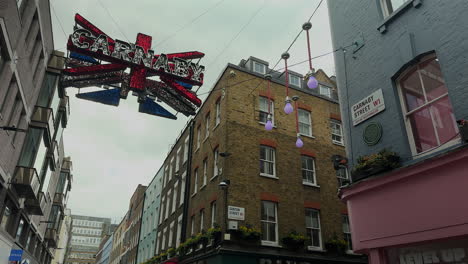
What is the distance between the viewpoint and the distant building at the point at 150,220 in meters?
30.8

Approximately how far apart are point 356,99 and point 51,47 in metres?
16.6

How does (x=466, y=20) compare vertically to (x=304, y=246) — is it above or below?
above

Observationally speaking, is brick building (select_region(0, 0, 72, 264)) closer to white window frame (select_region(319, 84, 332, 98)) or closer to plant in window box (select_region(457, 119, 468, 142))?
plant in window box (select_region(457, 119, 468, 142))

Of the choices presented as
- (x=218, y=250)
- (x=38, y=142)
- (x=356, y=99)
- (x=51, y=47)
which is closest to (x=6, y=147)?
(x=38, y=142)

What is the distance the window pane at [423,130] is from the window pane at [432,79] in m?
0.36

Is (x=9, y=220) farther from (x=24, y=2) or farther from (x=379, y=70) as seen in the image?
(x=379, y=70)

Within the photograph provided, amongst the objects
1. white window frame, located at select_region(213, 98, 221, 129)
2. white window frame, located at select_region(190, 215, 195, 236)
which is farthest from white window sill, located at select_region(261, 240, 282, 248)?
white window frame, located at select_region(213, 98, 221, 129)

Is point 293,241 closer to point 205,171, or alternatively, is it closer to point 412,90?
point 205,171

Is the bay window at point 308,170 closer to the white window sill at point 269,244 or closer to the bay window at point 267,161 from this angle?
the bay window at point 267,161

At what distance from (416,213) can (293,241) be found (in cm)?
1043

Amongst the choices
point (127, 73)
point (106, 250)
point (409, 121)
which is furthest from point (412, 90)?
point (106, 250)

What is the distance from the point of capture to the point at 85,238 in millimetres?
119688

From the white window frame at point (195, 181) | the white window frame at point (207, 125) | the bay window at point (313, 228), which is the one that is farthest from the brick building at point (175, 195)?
the bay window at point (313, 228)

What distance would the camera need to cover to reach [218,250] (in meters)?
15.0
